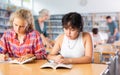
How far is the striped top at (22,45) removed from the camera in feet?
6.85

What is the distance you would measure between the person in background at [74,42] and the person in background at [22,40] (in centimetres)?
16

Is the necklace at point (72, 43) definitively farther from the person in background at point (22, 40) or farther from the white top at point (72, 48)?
the person in background at point (22, 40)

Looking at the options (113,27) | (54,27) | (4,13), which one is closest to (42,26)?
(4,13)

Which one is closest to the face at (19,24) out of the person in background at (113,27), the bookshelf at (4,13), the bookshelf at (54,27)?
the bookshelf at (4,13)

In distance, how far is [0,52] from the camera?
7.13ft

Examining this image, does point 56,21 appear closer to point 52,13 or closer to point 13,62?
point 52,13

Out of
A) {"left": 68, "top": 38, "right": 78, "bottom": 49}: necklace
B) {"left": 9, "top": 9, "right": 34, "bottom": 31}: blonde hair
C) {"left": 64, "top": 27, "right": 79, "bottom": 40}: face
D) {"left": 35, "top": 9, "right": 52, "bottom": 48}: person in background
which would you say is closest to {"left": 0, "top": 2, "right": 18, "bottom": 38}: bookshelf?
{"left": 35, "top": 9, "right": 52, "bottom": 48}: person in background

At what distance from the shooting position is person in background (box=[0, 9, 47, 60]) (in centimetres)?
205

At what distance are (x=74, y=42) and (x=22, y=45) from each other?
1.60 ft

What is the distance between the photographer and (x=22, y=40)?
2.08 metres

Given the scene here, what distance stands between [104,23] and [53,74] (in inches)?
346

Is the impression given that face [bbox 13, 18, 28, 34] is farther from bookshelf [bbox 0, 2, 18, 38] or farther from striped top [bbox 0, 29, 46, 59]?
bookshelf [bbox 0, 2, 18, 38]

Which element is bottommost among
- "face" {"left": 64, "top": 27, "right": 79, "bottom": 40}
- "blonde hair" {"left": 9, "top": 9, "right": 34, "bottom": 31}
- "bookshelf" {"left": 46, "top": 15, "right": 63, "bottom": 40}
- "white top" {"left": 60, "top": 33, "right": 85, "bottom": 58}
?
"bookshelf" {"left": 46, "top": 15, "right": 63, "bottom": 40}

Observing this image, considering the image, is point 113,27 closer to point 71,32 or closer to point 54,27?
point 54,27
